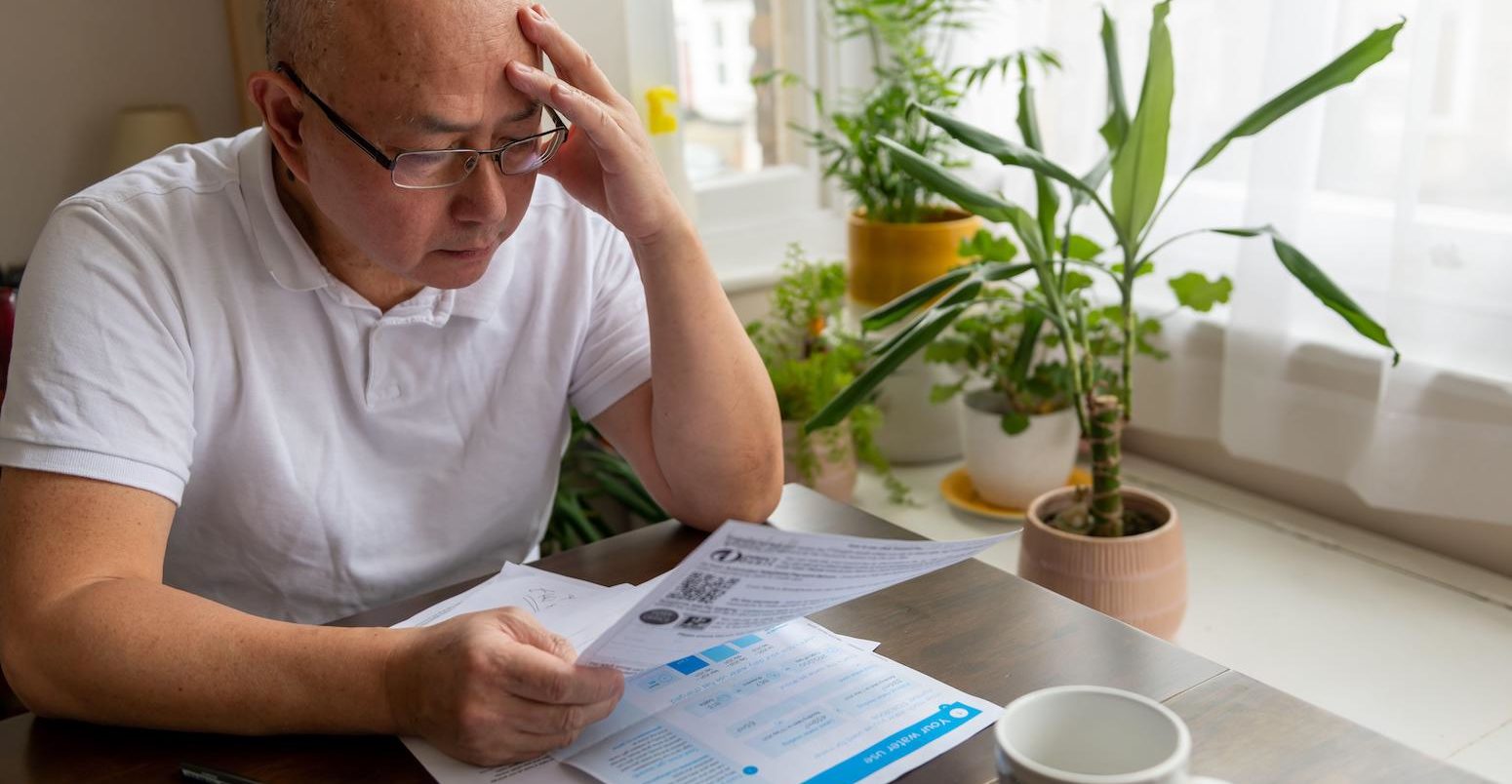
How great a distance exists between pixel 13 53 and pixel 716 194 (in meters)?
1.39

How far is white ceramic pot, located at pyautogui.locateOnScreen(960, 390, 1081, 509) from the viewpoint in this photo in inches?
92.2

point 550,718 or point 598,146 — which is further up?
point 598,146

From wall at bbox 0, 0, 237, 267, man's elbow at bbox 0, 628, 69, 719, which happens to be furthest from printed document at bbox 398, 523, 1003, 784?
wall at bbox 0, 0, 237, 267

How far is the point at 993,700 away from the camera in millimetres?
944

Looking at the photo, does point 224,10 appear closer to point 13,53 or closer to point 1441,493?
point 13,53

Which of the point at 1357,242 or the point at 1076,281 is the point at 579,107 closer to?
the point at 1076,281

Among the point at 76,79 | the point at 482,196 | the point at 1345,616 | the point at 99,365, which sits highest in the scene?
the point at 76,79

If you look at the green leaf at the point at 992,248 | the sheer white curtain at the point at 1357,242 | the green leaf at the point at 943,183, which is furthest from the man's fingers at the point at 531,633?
the sheer white curtain at the point at 1357,242

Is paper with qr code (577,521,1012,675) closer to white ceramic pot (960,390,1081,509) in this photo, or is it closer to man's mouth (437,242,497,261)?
man's mouth (437,242,497,261)

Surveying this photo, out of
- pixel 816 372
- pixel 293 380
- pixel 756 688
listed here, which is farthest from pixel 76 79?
pixel 756 688

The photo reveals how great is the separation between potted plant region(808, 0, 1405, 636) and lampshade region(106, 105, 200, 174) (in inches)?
57.5

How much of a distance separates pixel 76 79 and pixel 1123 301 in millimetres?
1996

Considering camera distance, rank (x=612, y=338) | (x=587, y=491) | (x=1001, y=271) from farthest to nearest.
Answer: (x=587, y=491)
(x=1001, y=271)
(x=612, y=338)

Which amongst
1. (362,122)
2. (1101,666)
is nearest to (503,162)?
(362,122)
